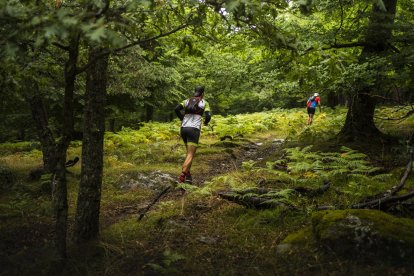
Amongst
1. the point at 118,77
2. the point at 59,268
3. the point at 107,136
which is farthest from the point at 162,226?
the point at 107,136

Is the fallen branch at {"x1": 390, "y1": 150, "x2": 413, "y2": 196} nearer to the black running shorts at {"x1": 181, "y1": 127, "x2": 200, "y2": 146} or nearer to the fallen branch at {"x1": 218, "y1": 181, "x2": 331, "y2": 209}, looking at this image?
the fallen branch at {"x1": 218, "y1": 181, "x2": 331, "y2": 209}

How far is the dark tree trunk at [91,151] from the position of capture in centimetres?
522

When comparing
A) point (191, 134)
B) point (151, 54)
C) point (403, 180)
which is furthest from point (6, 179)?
point (403, 180)

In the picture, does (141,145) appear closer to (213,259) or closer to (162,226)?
A: (162,226)

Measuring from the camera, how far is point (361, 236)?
4359 mm

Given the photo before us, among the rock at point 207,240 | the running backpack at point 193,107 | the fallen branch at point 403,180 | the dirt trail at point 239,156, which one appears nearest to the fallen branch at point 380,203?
the fallen branch at point 403,180

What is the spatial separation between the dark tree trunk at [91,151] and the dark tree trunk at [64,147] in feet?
1.93

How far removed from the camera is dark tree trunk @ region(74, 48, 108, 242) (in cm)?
522

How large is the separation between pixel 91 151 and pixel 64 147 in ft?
2.61

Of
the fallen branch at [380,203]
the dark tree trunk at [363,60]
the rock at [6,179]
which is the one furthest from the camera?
the rock at [6,179]

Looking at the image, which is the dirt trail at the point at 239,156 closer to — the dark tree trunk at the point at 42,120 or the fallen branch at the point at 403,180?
the dark tree trunk at the point at 42,120

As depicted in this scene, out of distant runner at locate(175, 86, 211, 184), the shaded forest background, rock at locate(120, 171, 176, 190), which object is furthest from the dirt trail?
the shaded forest background

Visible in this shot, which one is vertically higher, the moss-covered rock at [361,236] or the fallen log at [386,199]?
the fallen log at [386,199]

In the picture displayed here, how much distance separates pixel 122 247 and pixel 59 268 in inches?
37.2
